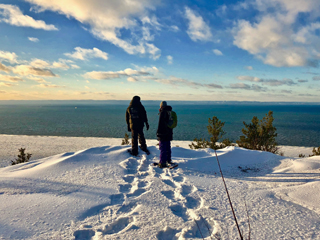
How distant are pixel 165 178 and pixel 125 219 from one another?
1.98 metres

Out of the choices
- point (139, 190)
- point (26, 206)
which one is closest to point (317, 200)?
point (139, 190)

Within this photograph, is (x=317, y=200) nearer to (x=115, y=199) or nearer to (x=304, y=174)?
(x=304, y=174)

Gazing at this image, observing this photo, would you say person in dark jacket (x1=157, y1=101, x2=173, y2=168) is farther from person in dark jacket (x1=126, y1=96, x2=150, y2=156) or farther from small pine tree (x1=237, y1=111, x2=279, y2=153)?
small pine tree (x1=237, y1=111, x2=279, y2=153)

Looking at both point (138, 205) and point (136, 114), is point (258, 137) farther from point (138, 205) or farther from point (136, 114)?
point (138, 205)

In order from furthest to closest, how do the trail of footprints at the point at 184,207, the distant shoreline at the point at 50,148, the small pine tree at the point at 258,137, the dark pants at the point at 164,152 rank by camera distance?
1. the distant shoreline at the point at 50,148
2. the small pine tree at the point at 258,137
3. the dark pants at the point at 164,152
4. the trail of footprints at the point at 184,207

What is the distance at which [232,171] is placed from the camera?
550cm

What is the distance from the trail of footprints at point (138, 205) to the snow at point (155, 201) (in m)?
0.01

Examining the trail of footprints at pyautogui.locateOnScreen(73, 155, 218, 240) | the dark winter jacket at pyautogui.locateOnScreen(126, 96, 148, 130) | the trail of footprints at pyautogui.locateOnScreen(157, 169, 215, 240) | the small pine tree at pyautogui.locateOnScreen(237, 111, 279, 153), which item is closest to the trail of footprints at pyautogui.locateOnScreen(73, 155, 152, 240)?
the trail of footprints at pyautogui.locateOnScreen(73, 155, 218, 240)

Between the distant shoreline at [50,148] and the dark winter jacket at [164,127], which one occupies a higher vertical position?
the dark winter jacket at [164,127]

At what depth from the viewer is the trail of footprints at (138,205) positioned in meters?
2.52

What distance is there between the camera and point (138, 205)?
129 inches

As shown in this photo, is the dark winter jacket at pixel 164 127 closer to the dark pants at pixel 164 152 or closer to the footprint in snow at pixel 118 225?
the dark pants at pixel 164 152

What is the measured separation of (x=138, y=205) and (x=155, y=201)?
0.35 m

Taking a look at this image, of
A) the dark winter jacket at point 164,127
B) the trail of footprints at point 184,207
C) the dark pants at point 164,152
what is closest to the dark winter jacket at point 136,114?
the dark winter jacket at point 164,127
